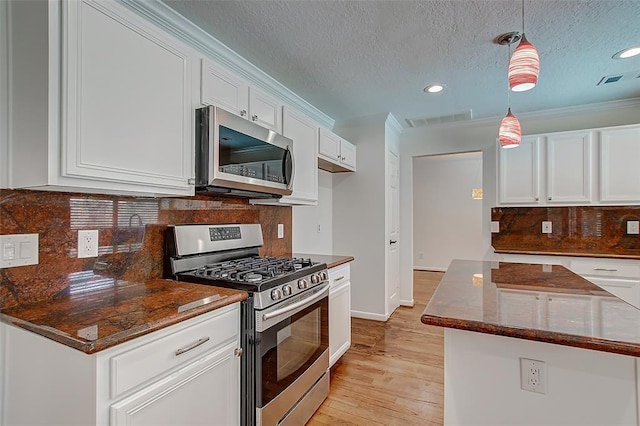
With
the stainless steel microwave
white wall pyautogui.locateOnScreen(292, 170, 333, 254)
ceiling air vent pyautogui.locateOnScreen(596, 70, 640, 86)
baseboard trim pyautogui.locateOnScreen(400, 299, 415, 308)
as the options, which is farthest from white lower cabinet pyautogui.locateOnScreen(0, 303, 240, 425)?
ceiling air vent pyautogui.locateOnScreen(596, 70, 640, 86)

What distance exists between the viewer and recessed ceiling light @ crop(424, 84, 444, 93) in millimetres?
2914

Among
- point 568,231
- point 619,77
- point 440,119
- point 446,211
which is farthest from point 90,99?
point 446,211

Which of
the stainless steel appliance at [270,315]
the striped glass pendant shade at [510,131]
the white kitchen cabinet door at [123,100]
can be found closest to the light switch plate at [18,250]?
the white kitchen cabinet door at [123,100]

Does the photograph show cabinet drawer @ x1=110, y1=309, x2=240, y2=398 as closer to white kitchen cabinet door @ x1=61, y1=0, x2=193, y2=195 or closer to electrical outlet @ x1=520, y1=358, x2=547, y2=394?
white kitchen cabinet door @ x1=61, y1=0, x2=193, y2=195

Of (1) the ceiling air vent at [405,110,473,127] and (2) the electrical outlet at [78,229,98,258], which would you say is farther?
(1) the ceiling air vent at [405,110,473,127]

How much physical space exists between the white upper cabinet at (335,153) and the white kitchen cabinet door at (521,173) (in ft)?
5.36

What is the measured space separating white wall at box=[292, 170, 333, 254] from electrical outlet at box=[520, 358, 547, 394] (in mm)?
2310

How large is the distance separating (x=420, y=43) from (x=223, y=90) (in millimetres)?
1350

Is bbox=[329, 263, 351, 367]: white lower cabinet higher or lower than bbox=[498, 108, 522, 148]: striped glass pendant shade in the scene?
lower

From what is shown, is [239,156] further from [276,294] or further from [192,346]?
[192,346]

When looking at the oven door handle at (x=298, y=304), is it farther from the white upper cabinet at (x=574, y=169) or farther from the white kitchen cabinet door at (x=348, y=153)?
the white upper cabinet at (x=574, y=169)

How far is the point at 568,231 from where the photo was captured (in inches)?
140

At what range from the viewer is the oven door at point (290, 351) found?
1570 mm

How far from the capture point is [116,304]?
1.31 m
